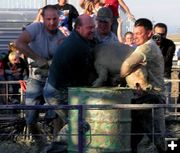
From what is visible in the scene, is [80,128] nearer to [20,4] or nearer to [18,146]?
[18,146]

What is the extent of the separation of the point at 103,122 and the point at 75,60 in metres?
0.86

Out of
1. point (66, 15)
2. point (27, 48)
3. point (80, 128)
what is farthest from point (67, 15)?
point (80, 128)

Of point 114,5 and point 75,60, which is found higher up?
point 114,5

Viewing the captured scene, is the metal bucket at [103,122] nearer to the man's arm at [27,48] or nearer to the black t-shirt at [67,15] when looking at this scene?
the man's arm at [27,48]

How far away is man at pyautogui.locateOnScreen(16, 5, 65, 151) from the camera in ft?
29.1

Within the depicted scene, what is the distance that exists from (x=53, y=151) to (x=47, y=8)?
1791 mm

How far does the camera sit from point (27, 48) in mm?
8859

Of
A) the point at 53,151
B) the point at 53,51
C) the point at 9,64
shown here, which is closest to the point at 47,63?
the point at 53,51

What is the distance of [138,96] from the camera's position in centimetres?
834

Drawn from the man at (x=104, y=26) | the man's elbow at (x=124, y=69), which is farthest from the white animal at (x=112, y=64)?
the man at (x=104, y=26)

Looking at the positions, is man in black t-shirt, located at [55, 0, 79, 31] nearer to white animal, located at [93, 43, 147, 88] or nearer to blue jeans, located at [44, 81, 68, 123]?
blue jeans, located at [44, 81, 68, 123]

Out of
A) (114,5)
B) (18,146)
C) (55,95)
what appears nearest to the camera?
(55,95)

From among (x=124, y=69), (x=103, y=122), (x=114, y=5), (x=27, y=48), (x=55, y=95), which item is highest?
(x=114, y=5)

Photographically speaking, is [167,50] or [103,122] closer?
[103,122]
